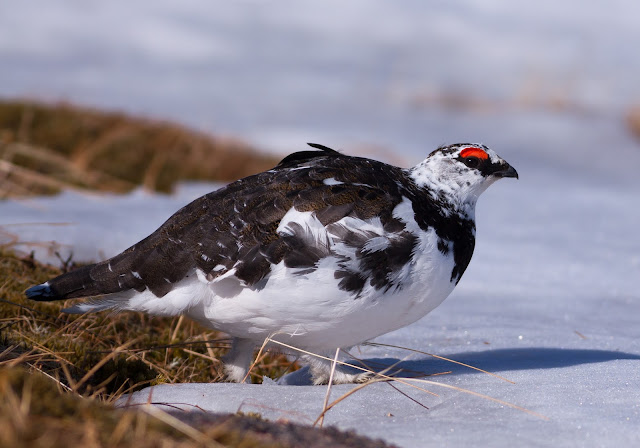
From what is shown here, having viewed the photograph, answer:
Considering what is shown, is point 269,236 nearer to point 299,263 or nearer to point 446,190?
point 299,263

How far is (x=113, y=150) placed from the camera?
10.4m

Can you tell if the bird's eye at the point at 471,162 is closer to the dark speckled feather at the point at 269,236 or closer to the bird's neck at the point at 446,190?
the bird's neck at the point at 446,190

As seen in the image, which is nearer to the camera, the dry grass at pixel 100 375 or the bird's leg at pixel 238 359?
the dry grass at pixel 100 375

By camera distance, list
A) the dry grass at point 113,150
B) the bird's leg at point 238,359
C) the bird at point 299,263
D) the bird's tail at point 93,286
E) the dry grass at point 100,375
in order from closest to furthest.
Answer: the dry grass at point 100,375 → the bird at point 299,263 → the bird's tail at point 93,286 → the bird's leg at point 238,359 → the dry grass at point 113,150

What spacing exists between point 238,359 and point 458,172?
54.2 inches

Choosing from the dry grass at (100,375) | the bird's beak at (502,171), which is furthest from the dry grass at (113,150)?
the bird's beak at (502,171)

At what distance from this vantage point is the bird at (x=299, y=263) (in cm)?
308

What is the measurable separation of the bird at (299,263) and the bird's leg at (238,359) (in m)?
0.17

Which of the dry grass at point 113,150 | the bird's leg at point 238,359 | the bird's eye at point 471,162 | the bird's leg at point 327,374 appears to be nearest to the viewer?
the bird's leg at point 327,374

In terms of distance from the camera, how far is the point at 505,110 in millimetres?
19750

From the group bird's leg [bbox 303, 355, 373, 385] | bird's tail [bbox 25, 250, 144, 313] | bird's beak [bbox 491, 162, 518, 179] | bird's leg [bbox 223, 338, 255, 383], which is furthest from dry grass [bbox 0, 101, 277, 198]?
bird's beak [bbox 491, 162, 518, 179]

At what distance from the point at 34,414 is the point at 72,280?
1535 mm

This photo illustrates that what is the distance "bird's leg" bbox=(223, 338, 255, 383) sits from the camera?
3.61 meters

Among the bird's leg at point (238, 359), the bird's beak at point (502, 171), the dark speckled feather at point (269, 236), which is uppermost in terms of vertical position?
the bird's beak at point (502, 171)
